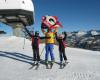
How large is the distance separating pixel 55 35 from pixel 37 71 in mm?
2215

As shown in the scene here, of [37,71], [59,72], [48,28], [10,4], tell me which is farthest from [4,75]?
[10,4]

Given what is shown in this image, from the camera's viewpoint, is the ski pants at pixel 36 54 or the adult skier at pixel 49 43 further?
the ski pants at pixel 36 54

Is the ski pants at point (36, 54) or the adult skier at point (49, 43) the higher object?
the adult skier at point (49, 43)

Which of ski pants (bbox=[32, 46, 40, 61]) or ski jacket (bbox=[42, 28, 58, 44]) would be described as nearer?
ski jacket (bbox=[42, 28, 58, 44])

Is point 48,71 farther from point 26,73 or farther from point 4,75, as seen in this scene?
point 4,75

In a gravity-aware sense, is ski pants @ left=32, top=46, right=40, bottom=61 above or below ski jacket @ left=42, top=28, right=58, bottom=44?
below

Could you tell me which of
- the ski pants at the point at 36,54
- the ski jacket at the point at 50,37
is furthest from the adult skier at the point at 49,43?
the ski pants at the point at 36,54

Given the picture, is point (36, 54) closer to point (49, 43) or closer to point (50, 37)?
point (49, 43)

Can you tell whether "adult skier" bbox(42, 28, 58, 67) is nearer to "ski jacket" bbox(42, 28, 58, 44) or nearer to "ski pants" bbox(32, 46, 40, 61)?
"ski jacket" bbox(42, 28, 58, 44)

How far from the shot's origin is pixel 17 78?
8.52m

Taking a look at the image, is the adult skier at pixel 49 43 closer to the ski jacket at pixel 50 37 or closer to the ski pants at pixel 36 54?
the ski jacket at pixel 50 37

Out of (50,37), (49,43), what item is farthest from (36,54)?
(50,37)

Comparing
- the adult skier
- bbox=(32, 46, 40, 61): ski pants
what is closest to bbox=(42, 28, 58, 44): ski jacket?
the adult skier

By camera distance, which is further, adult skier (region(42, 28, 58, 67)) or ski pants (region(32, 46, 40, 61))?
ski pants (region(32, 46, 40, 61))
